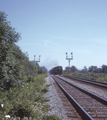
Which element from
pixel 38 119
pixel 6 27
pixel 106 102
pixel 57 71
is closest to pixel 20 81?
pixel 6 27

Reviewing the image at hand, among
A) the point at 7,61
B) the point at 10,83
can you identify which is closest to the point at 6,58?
the point at 7,61

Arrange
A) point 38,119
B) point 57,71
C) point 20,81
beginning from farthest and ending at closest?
point 57,71
point 20,81
point 38,119

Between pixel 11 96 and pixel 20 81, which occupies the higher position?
pixel 20 81

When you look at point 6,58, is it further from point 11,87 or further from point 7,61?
point 11,87

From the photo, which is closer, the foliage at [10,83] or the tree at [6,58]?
the foliage at [10,83]

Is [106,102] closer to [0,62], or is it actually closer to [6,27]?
[0,62]

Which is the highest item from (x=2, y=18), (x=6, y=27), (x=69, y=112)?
(x=2, y=18)

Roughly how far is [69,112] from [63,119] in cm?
96

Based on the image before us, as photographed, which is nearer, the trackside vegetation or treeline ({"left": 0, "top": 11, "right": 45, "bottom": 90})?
the trackside vegetation

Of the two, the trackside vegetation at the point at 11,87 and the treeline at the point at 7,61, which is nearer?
the trackside vegetation at the point at 11,87

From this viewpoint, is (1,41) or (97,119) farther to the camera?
(1,41)

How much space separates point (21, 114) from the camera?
17.5 ft

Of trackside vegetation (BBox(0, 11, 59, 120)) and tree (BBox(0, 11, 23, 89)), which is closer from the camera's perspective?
trackside vegetation (BBox(0, 11, 59, 120))

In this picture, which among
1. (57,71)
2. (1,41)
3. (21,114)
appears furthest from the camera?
(57,71)
